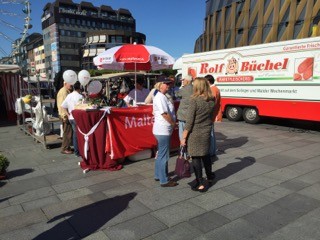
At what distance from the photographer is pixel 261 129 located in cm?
1053

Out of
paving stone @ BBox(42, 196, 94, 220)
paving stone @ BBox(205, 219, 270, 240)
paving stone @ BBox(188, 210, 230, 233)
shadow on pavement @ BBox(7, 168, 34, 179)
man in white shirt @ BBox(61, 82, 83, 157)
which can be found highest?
man in white shirt @ BBox(61, 82, 83, 157)

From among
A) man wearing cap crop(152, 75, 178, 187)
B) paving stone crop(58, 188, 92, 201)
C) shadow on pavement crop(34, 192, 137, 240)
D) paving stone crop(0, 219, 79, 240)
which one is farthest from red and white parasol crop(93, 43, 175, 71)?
paving stone crop(0, 219, 79, 240)

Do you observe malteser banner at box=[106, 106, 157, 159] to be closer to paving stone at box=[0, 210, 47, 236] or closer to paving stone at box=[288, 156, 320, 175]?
paving stone at box=[0, 210, 47, 236]

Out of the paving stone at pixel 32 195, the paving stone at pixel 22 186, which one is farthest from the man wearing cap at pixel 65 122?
the paving stone at pixel 32 195

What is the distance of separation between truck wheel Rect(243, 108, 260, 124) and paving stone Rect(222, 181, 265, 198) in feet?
23.5

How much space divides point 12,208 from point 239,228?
122 inches

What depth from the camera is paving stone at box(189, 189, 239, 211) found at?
412cm

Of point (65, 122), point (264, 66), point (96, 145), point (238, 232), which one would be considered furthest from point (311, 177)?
point (264, 66)

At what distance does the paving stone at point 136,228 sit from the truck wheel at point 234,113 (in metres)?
9.42

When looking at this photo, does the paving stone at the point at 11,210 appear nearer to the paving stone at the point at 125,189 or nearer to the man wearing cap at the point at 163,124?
the paving stone at the point at 125,189

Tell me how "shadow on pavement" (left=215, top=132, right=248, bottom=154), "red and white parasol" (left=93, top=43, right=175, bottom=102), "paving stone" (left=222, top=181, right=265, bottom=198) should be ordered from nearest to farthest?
"paving stone" (left=222, top=181, right=265, bottom=198) < "red and white parasol" (left=93, top=43, right=175, bottom=102) < "shadow on pavement" (left=215, top=132, right=248, bottom=154)

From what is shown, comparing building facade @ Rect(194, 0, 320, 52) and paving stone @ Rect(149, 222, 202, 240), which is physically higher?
building facade @ Rect(194, 0, 320, 52)

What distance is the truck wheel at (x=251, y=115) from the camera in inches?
459

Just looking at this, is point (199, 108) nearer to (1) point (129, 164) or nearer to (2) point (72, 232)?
(2) point (72, 232)
